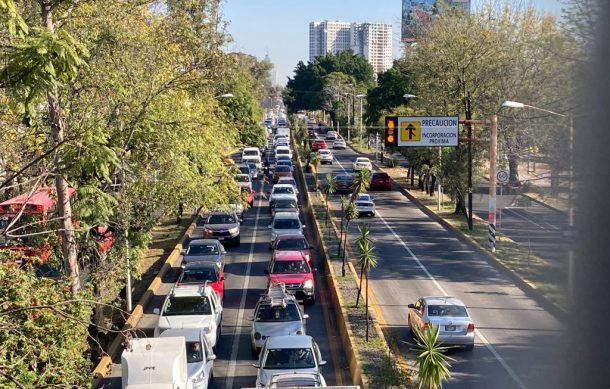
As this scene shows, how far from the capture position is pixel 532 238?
14.3 ft

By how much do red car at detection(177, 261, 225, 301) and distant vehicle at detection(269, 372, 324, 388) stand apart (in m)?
8.00

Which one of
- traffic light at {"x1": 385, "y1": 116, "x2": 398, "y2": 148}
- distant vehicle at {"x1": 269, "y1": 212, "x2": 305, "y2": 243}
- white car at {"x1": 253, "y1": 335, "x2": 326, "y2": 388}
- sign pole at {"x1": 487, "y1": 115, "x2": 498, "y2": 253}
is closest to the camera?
white car at {"x1": 253, "y1": 335, "x2": 326, "y2": 388}

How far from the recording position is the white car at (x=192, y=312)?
16.7m

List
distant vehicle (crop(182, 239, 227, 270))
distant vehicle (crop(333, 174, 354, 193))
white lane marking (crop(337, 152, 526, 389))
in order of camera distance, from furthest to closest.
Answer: distant vehicle (crop(333, 174, 354, 193)) → distant vehicle (crop(182, 239, 227, 270)) → white lane marking (crop(337, 152, 526, 389))

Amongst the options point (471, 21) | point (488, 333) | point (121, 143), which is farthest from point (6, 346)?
point (471, 21)

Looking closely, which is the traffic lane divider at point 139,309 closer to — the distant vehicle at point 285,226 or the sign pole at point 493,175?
the distant vehicle at point 285,226

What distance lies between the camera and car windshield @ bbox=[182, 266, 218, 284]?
2081cm

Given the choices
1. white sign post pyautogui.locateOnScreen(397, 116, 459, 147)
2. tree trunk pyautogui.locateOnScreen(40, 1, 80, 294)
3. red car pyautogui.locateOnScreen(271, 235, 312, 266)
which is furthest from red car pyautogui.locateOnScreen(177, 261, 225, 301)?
white sign post pyautogui.locateOnScreen(397, 116, 459, 147)

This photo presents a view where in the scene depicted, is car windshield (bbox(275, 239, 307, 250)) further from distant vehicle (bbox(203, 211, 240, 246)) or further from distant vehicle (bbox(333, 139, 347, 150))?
distant vehicle (bbox(333, 139, 347, 150))

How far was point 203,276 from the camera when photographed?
20.9m

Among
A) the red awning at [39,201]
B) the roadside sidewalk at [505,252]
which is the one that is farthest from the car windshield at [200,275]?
the roadside sidewalk at [505,252]

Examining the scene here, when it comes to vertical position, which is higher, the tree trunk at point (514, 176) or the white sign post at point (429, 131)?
the white sign post at point (429, 131)

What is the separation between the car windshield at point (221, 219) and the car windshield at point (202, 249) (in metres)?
4.91

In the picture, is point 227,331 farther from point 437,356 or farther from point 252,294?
point 437,356
